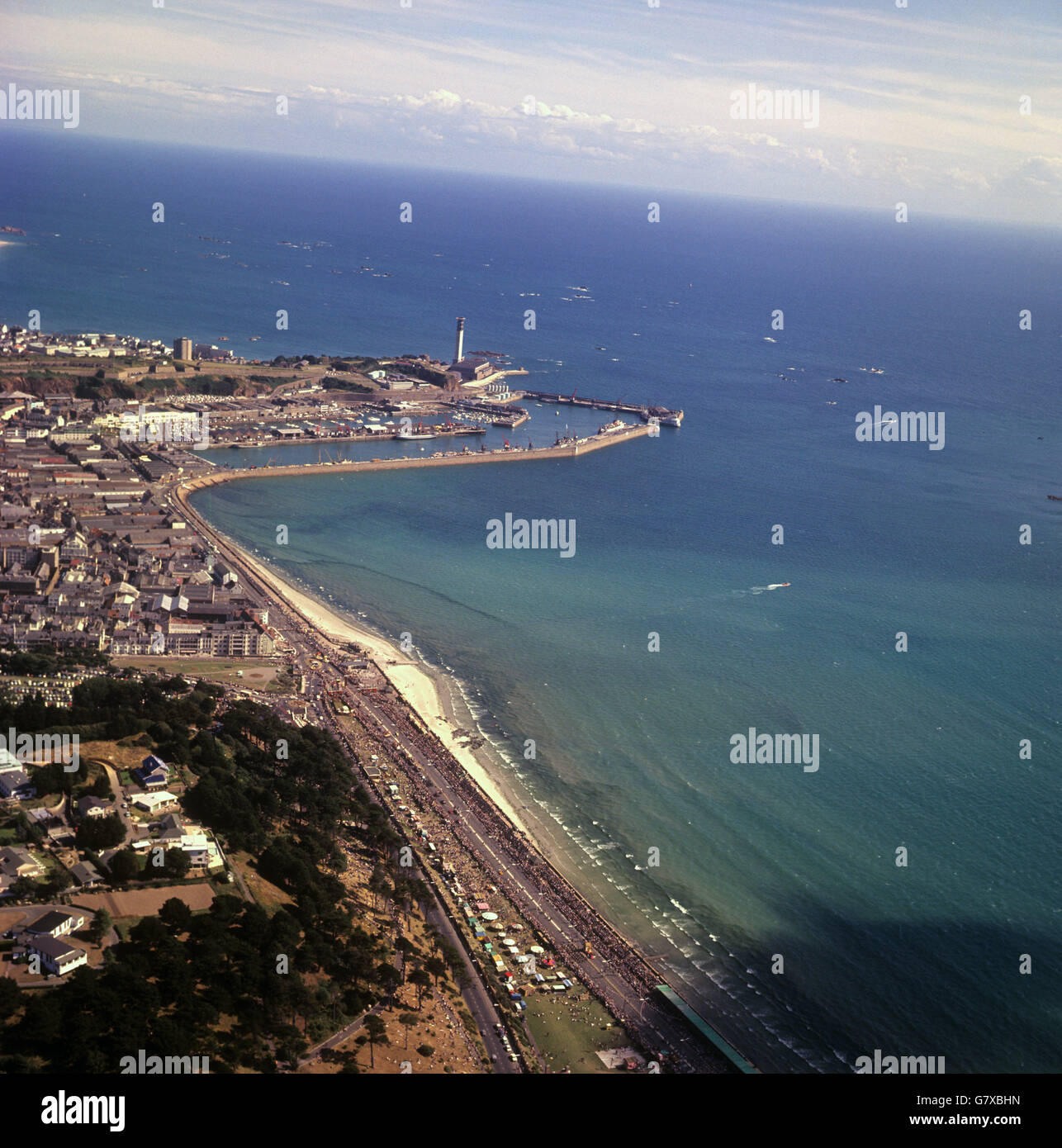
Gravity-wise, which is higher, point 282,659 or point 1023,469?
point 1023,469

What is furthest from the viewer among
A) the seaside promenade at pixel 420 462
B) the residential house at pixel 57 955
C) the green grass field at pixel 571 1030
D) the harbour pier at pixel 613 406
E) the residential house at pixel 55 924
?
the harbour pier at pixel 613 406

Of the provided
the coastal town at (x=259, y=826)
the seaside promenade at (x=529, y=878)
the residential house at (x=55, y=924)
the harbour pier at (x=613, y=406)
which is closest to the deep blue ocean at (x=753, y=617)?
the seaside promenade at (x=529, y=878)

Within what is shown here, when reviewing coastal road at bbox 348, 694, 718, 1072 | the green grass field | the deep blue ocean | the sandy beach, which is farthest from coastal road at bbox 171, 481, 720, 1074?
the deep blue ocean

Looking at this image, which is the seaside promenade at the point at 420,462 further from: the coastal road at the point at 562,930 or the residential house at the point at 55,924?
the residential house at the point at 55,924

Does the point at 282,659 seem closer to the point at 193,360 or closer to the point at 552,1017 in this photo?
the point at 552,1017

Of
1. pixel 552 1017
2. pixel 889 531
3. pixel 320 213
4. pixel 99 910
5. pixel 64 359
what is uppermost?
pixel 320 213

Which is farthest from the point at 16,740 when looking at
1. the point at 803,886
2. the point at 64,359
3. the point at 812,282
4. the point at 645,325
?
the point at 812,282

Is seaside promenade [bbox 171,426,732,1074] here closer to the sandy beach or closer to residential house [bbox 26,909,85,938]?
the sandy beach
